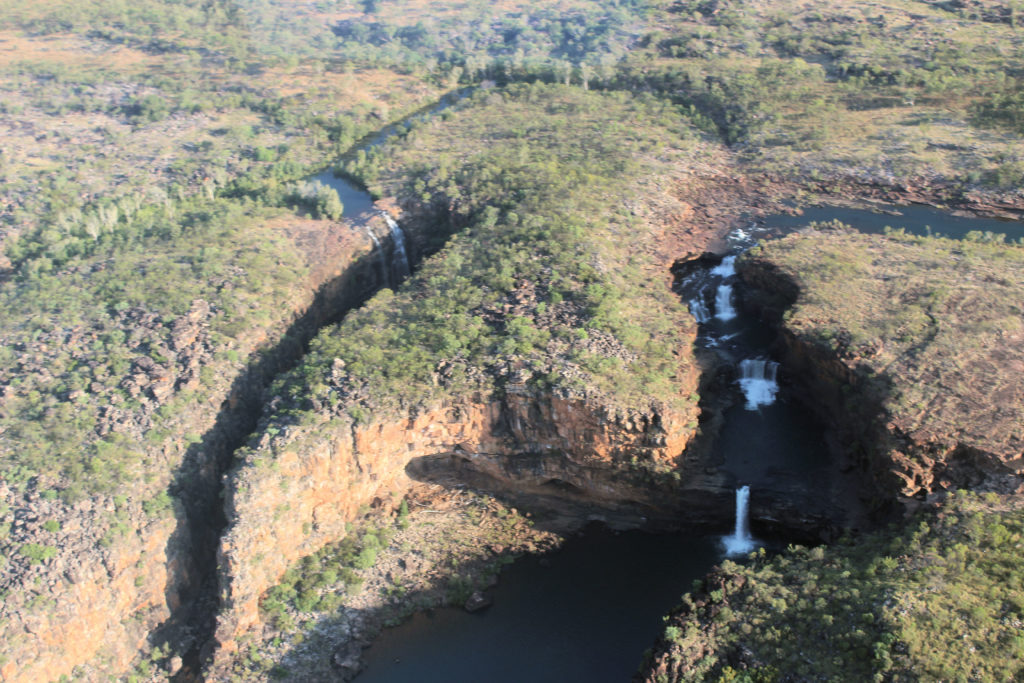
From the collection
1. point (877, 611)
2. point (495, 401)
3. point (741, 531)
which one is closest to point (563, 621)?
point (741, 531)

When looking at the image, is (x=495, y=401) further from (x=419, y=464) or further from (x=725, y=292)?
(x=725, y=292)

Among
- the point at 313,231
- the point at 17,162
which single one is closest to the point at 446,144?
the point at 313,231

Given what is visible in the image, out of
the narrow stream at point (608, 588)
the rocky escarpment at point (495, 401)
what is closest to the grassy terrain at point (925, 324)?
the narrow stream at point (608, 588)

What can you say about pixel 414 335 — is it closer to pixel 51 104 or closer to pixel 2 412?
pixel 2 412

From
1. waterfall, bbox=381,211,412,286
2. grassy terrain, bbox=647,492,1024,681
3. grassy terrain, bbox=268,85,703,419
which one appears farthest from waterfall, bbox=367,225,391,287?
grassy terrain, bbox=647,492,1024,681

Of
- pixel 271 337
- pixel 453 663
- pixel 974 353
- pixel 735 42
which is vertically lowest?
pixel 453 663

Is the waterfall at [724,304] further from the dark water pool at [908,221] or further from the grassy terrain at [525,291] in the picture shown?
the dark water pool at [908,221]
